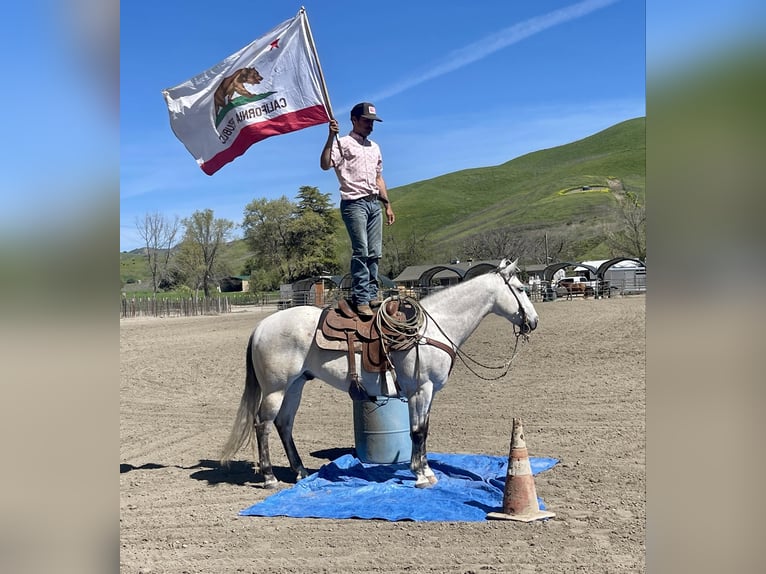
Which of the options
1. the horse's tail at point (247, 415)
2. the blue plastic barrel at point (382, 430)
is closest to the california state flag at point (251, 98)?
the horse's tail at point (247, 415)

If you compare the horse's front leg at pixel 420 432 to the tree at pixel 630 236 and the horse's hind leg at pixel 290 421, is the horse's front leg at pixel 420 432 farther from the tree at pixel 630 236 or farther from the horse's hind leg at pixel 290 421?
the tree at pixel 630 236

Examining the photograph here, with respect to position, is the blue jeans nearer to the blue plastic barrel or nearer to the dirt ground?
the blue plastic barrel

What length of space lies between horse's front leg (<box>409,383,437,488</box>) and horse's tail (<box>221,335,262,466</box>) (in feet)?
5.45

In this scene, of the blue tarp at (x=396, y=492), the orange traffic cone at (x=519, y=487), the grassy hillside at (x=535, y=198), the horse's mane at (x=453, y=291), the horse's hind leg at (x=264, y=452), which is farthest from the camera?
the grassy hillside at (x=535, y=198)

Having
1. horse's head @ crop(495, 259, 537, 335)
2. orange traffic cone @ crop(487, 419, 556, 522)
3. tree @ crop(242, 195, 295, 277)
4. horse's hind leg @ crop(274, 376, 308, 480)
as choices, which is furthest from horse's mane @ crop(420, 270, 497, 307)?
tree @ crop(242, 195, 295, 277)

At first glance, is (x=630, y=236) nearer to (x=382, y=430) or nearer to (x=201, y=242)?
(x=201, y=242)

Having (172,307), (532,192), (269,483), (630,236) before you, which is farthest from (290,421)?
(532,192)

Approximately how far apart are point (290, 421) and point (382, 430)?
40.1 inches

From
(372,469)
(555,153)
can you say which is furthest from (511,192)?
(372,469)

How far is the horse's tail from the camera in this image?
606 cm

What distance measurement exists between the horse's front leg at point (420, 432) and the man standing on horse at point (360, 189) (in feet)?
3.15

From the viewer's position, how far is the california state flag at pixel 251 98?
209 inches
